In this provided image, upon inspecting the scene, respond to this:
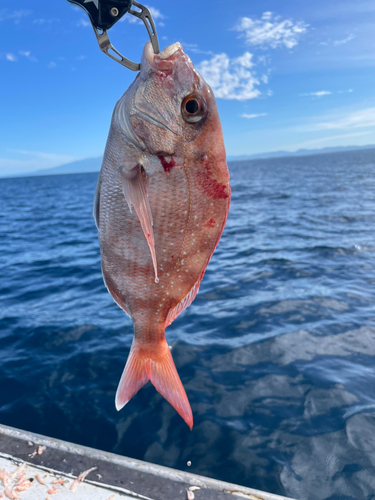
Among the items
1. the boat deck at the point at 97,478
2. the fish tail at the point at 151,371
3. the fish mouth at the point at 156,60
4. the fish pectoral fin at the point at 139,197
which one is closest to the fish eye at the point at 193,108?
the fish mouth at the point at 156,60

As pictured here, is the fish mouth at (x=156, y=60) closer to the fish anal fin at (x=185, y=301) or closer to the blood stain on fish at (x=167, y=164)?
the blood stain on fish at (x=167, y=164)

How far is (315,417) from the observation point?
3816 mm

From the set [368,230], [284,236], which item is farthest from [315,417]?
[368,230]

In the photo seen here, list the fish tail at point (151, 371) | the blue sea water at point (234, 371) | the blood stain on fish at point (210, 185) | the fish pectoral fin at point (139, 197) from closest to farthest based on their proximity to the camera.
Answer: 1. the fish pectoral fin at point (139, 197)
2. the blood stain on fish at point (210, 185)
3. the fish tail at point (151, 371)
4. the blue sea water at point (234, 371)

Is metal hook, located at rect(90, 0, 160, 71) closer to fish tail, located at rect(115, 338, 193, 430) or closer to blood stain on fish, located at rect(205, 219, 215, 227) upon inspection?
blood stain on fish, located at rect(205, 219, 215, 227)

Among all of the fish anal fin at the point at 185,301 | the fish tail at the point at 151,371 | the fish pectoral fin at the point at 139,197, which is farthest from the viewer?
the fish tail at the point at 151,371

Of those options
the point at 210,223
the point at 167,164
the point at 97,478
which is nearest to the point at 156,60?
the point at 167,164

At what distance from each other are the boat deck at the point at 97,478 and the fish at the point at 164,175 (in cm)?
157

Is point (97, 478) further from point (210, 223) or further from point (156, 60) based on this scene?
point (156, 60)

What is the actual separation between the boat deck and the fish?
1.57 m

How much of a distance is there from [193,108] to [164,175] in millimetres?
351

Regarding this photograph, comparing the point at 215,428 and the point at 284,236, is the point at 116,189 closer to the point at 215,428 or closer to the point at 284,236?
the point at 215,428

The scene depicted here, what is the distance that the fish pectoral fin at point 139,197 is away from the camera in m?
1.58

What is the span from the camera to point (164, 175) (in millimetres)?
1684
